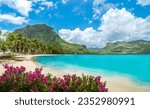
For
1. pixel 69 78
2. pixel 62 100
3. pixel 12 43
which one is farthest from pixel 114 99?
pixel 12 43

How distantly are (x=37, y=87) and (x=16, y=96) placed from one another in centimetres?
144

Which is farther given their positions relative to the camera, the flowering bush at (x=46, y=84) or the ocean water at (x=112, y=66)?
the ocean water at (x=112, y=66)

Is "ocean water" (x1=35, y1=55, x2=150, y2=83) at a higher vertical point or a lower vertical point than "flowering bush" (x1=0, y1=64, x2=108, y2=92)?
lower

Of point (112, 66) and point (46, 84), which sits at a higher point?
point (46, 84)

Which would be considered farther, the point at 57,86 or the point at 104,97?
the point at 57,86

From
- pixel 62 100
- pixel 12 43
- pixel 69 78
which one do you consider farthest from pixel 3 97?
pixel 12 43

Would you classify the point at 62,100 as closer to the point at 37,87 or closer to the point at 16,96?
the point at 16,96

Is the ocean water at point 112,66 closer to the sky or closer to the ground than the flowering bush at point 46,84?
closer to the ground

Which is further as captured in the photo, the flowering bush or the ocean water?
the ocean water

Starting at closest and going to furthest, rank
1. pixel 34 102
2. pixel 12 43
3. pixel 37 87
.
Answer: pixel 34 102 < pixel 37 87 < pixel 12 43

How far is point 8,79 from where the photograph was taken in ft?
32.9

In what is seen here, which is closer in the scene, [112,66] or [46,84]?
[46,84]

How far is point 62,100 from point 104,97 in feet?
3.81

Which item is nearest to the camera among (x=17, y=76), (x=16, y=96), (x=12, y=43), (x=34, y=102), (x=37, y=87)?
(x=34, y=102)
